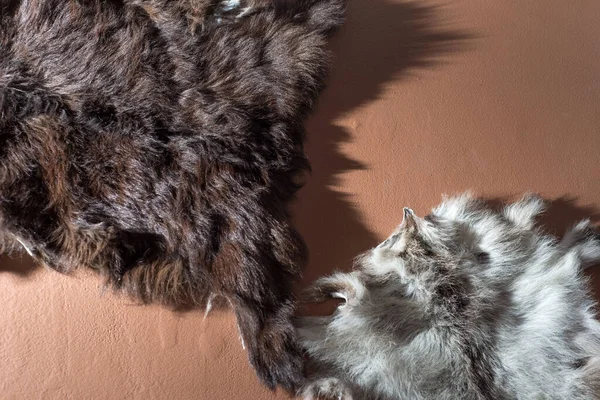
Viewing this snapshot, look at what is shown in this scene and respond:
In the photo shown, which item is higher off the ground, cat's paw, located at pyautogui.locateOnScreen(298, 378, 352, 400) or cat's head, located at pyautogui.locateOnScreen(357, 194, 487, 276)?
cat's head, located at pyautogui.locateOnScreen(357, 194, 487, 276)

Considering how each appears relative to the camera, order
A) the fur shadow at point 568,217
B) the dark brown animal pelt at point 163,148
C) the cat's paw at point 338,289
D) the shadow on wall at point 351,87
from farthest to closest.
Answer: the fur shadow at point 568,217 → the shadow on wall at point 351,87 → the cat's paw at point 338,289 → the dark brown animal pelt at point 163,148

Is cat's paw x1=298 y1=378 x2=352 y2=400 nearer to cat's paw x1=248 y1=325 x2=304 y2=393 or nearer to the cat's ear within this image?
cat's paw x1=248 y1=325 x2=304 y2=393

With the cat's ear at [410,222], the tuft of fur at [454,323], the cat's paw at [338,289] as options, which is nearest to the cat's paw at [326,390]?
the tuft of fur at [454,323]

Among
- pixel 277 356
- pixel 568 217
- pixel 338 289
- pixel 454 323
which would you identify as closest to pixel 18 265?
pixel 277 356

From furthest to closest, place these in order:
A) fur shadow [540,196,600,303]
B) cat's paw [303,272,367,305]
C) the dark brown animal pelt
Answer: fur shadow [540,196,600,303] → cat's paw [303,272,367,305] → the dark brown animal pelt

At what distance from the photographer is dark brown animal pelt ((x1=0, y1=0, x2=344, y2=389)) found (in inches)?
46.2

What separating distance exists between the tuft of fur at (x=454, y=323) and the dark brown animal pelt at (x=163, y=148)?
0.47 feet

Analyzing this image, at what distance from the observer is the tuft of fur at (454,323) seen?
4.17 feet

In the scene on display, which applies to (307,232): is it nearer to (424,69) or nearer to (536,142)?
(424,69)

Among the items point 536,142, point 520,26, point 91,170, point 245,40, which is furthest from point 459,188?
point 91,170

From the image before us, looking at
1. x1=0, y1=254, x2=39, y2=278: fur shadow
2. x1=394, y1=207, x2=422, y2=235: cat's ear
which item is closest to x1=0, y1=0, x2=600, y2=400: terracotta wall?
x1=0, y1=254, x2=39, y2=278: fur shadow

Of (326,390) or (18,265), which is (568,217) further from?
(18,265)

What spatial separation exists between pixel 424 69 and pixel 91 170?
3.31ft

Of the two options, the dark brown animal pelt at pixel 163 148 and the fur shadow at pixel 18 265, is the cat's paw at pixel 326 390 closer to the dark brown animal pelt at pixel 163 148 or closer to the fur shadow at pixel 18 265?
the dark brown animal pelt at pixel 163 148
